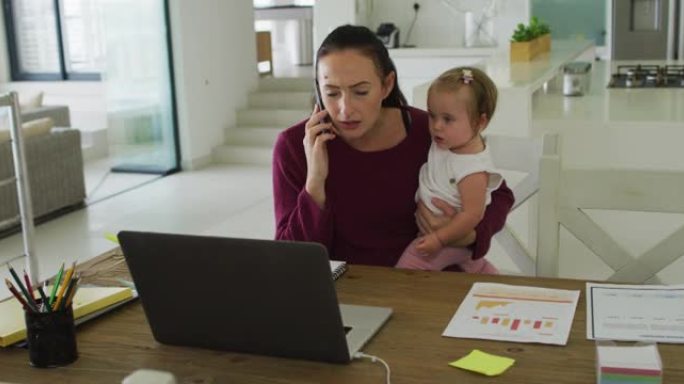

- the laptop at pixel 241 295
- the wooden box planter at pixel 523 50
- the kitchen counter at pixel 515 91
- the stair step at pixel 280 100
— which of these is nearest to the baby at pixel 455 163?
the laptop at pixel 241 295

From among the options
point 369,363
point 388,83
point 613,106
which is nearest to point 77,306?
point 369,363

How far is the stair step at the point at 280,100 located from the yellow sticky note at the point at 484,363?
6753 millimetres

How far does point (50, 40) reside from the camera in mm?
8383

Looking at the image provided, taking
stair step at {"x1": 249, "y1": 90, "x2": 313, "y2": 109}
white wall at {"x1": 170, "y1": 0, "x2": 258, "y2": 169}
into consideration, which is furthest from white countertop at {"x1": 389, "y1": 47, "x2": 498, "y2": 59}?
white wall at {"x1": 170, "y1": 0, "x2": 258, "y2": 169}

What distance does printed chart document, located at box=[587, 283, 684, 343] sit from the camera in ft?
4.23

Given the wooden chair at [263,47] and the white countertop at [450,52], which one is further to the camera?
the wooden chair at [263,47]

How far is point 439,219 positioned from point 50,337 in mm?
882

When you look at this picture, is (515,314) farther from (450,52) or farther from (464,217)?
(450,52)

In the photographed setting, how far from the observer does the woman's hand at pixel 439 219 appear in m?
1.81

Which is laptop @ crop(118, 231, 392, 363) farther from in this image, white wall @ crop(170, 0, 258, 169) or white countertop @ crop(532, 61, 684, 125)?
white wall @ crop(170, 0, 258, 169)

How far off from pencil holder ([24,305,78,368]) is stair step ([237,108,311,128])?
6.41 meters

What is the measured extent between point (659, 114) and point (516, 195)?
4.83ft

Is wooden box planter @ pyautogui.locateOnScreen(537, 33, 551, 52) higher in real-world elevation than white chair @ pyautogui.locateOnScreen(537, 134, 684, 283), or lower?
higher

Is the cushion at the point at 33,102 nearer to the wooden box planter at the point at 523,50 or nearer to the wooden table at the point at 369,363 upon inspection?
the wooden box planter at the point at 523,50
